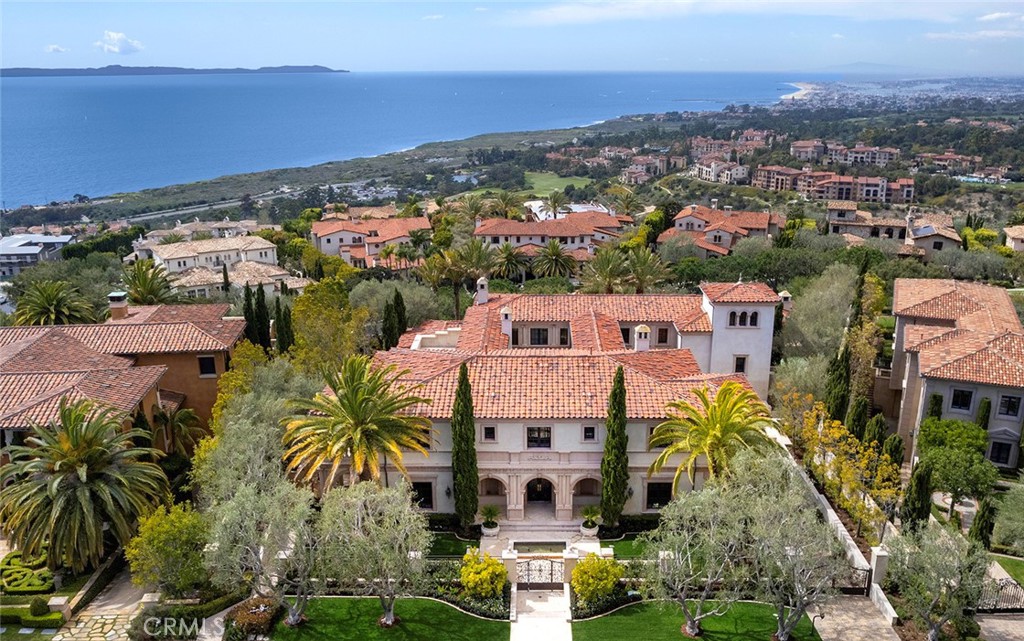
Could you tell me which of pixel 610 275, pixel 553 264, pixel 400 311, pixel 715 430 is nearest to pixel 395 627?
pixel 715 430

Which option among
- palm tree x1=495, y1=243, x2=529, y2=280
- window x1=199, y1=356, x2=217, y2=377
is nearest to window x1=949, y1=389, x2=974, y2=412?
window x1=199, y1=356, x2=217, y2=377

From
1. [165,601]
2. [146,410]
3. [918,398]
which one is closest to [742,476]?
[918,398]

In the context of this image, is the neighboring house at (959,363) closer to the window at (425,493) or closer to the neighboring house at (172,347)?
the window at (425,493)

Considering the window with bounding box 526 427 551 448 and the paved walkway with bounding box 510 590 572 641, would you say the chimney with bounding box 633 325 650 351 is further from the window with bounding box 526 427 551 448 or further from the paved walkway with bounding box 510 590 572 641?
the paved walkway with bounding box 510 590 572 641

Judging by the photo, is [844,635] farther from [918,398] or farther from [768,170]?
[768,170]

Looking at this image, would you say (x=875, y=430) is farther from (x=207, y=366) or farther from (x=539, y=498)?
(x=207, y=366)

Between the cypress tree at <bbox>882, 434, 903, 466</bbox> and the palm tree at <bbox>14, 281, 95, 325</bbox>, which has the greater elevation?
the palm tree at <bbox>14, 281, 95, 325</bbox>
